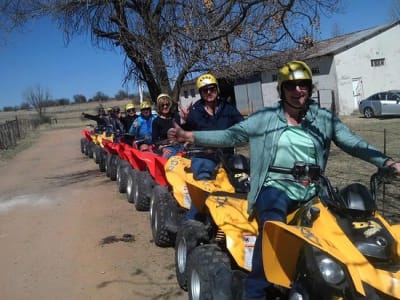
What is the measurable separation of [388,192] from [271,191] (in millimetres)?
5378

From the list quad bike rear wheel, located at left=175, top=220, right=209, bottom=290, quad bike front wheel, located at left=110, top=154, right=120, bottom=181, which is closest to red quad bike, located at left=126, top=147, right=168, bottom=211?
quad bike rear wheel, located at left=175, top=220, right=209, bottom=290

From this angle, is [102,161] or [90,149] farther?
[90,149]

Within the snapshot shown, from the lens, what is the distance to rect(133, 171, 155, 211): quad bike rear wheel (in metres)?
8.88

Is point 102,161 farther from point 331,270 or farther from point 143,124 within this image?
point 331,270

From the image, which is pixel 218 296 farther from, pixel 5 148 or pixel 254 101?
pixel 254 101

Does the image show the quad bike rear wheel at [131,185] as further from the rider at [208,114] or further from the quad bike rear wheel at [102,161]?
the quad bike rear wheel at [102,161]

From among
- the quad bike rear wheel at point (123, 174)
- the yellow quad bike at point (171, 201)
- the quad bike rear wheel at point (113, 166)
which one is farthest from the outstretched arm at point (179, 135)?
the quad bike rear wheel at point (113, 166)

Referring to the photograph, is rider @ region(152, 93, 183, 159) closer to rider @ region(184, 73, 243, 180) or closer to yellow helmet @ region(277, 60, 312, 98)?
rider @ region(184, 73, 243, 180)

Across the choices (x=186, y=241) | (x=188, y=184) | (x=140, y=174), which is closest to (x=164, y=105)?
(x=140, y=174)

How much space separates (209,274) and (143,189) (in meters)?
5.17

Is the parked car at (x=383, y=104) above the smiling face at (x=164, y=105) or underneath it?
underneath

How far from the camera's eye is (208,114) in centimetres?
620

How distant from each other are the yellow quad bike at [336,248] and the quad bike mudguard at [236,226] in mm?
538

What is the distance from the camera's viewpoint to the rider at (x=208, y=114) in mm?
5949
